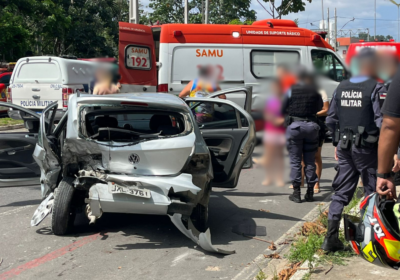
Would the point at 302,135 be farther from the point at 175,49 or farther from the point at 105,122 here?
the point at 175,49

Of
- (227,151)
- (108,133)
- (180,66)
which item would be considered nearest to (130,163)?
(108,133)

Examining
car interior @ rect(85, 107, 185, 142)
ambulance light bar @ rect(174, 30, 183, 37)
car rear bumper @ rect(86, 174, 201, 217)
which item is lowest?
car rear bumper @ rect(86, 174, 201, 217)

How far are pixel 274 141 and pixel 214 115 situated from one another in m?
3.57

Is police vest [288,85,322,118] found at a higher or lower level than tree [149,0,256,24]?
lower

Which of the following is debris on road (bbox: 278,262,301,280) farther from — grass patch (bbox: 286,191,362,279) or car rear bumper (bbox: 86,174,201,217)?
car rear bumper (bbox: 86,174,201,217)

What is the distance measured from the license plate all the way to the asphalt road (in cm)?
59

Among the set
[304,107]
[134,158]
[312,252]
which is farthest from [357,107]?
[134,158]

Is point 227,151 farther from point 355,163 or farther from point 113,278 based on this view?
point 113,278

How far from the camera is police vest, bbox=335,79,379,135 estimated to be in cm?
437

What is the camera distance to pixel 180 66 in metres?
9.98

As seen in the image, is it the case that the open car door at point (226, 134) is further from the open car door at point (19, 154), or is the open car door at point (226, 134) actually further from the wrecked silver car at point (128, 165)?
the open car door at point (19, 154)

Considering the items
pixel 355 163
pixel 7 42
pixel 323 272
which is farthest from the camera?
pixel 7 42

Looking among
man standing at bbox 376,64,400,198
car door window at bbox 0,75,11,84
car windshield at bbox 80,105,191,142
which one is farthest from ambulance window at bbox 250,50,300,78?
car door window at bbox 0,75,11,84

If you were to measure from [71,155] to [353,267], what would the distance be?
284 centimetres
